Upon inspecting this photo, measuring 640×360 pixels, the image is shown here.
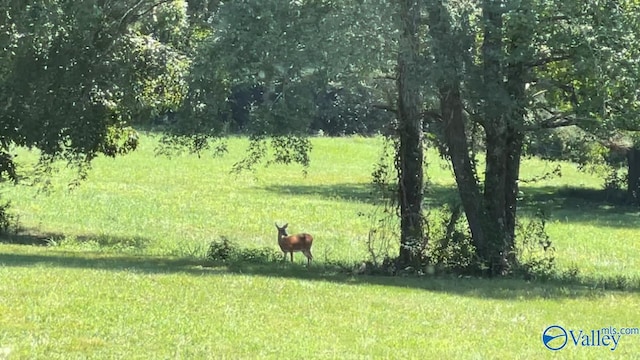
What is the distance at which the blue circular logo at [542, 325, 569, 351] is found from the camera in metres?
10.6

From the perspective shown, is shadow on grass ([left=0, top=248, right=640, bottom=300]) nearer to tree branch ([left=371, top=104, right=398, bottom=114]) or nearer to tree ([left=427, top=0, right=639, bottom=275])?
tree ([left=427, top=0, right=639, bottom=275])

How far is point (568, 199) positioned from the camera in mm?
42188

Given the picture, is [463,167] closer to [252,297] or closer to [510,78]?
[510,78]

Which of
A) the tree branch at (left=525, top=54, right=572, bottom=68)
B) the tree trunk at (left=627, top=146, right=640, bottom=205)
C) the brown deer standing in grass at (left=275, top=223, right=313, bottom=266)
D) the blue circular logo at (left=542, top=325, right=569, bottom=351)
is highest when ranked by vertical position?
the tree branch at (left=525, top=54, right=572, bottom=68)

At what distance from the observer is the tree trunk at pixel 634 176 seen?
3900cm

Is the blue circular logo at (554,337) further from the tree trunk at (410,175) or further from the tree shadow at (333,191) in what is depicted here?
the tree shadow at (333,191)

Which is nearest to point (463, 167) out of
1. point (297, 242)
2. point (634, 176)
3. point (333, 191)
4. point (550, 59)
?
point (550, 59)

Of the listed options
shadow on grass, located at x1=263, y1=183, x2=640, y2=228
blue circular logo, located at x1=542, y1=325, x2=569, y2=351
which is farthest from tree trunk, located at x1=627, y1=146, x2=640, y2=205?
blue circular logo, located at x1=542, y1=325, x2=569, y2=351

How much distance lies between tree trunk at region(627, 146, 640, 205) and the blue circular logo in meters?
28.6

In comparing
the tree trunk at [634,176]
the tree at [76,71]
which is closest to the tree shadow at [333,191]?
the tree trunk at [634,176]

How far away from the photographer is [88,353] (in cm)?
889

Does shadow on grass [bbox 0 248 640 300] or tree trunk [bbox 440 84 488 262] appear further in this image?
tree trunk [bbox 440 84 488 262]

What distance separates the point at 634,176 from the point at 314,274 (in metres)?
26.3

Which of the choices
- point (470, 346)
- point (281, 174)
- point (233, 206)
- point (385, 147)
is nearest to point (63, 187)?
point (233, 206)
